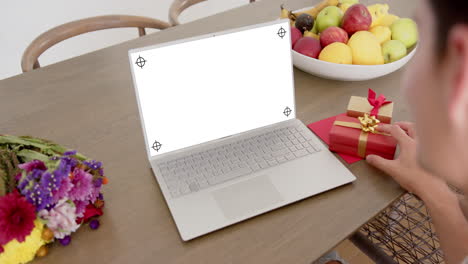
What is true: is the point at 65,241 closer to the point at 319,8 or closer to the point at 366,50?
the point at 366,50

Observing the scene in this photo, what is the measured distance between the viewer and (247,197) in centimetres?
81

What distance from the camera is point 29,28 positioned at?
2.28 metres

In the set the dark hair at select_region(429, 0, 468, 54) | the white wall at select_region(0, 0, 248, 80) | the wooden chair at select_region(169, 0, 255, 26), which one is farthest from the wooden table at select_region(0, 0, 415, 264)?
the white wall at select_region(0, 0, 248, 80)

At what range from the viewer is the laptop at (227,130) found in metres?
0.80

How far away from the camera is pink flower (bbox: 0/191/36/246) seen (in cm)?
64

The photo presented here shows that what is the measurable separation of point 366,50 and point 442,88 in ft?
2.32

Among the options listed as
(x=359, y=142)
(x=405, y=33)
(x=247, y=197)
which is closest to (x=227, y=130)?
(x=247, y=197)

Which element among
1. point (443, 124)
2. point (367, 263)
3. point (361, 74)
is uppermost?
point (443, 124)

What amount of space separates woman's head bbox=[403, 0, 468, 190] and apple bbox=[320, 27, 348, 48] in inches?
26.6

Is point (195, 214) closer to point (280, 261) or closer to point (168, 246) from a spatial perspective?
point (168, 246)

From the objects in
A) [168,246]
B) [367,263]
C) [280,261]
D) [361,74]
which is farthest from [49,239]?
Result: [367,263]

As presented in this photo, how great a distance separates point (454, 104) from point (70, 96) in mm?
979

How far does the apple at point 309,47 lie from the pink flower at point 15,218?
81cm

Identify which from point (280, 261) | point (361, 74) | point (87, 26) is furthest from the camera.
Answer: point (87, 26)
